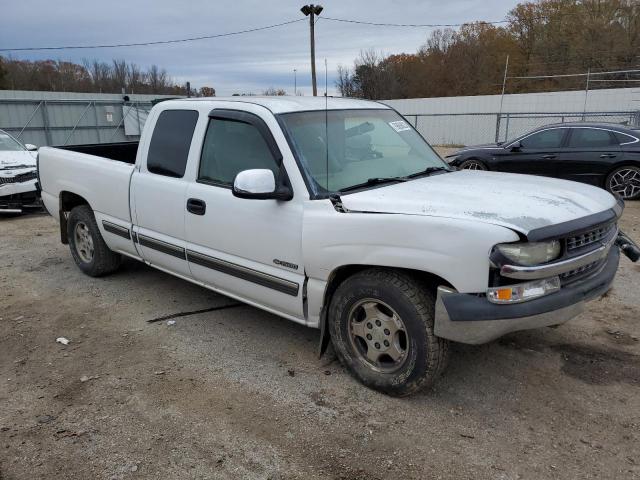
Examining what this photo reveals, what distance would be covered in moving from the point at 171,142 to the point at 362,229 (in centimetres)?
216

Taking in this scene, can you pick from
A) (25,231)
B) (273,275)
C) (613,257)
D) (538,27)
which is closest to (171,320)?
(273,275)

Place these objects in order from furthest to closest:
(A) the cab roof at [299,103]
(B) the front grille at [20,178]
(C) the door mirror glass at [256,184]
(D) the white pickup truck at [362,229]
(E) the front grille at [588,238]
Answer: (B) the front grille at [20,178] → (A) the cab roof at [299,103] → (C) the door mirror glass at [256,184] → (E) the front grille at [588,238] → (D) the white pickup truck at [362,229]

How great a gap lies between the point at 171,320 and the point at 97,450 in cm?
186

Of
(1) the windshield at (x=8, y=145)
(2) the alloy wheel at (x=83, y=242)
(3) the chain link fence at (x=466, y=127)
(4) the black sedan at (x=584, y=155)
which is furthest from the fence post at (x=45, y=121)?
(2) the alloy wheel at (x=83, y=242)

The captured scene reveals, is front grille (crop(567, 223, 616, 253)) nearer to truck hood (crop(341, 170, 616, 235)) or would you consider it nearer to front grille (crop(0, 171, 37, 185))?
truck hood (crop(341, 170, 616, 235))

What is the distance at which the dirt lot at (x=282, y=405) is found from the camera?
282cm

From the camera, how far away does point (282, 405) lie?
11.1 ft

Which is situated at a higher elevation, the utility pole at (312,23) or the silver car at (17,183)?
the utility pole at (312,23)

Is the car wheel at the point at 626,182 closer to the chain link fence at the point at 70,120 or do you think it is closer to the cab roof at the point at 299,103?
the cab roof at the point at 299,103

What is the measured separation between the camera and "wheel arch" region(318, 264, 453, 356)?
317cm

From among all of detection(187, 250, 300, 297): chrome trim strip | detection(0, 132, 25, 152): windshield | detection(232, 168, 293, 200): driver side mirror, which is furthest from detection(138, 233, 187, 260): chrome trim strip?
detection(0, 132, 25, 152): windshield

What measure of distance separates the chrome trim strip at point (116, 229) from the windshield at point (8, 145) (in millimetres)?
6833

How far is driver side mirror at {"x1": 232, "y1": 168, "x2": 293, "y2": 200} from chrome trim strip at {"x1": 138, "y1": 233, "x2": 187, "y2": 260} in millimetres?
1217

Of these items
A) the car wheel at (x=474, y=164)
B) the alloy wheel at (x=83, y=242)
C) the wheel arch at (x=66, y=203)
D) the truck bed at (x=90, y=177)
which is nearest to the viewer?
the truck bed at (x=90, y=177)
